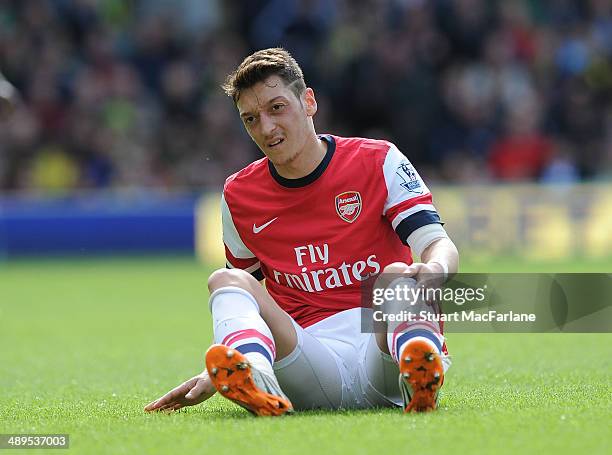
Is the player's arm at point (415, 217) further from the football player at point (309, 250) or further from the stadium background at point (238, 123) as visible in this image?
the stadium background at point (238, 123)

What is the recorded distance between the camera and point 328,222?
503 cm

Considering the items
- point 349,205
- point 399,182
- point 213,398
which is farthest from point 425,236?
point 213,398

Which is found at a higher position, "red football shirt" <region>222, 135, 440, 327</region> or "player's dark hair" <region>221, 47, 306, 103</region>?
"player's dark hair" <region>221, 47, 306, 103</region>

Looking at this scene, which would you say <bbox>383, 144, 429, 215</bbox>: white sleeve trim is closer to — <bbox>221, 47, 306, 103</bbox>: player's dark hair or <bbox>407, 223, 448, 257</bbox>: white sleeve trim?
<bbox>407, 223, 448, 257</bbox>: white sleeve trim

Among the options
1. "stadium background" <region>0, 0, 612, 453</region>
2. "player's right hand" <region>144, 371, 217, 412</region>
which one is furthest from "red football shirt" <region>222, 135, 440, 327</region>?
"stadium background" <region>0, 0, 612, 453</region>

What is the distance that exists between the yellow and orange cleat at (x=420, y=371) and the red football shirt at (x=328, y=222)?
2.18 ft

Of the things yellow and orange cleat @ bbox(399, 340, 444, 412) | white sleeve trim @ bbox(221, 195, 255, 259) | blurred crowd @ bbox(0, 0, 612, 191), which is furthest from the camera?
blurred crowd @ bbox(0, 0, 612, 191)

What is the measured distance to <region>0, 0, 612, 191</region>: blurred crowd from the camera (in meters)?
17.0

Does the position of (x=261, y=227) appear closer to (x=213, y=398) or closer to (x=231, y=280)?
(x=231, y=280)

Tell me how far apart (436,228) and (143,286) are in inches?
354

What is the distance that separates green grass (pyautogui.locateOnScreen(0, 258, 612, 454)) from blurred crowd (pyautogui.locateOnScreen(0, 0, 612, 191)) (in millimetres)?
6106

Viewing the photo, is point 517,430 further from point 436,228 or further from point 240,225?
point 240,225

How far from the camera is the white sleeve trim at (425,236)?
4.76 metres

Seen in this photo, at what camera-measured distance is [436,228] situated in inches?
188
